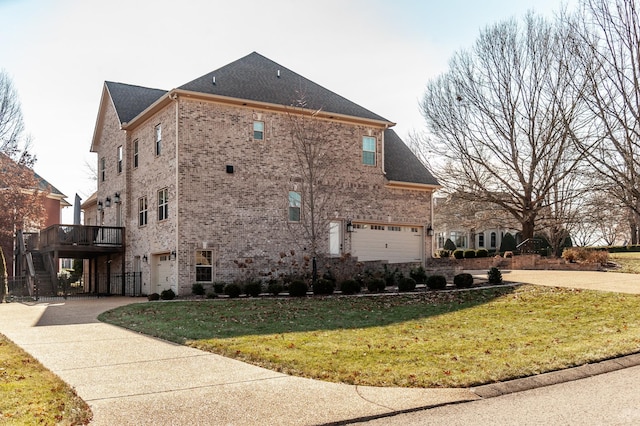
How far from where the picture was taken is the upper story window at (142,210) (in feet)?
83.8

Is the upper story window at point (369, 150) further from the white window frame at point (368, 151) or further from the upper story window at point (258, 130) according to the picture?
the upper story window at point (258, 130)

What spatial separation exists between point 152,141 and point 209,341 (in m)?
15.9

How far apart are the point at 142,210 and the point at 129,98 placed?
6.60 meters

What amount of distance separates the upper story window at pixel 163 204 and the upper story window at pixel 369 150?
8.46m

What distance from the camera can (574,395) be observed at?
713cm

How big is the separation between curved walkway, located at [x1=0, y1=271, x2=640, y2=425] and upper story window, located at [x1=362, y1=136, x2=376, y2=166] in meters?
16.8

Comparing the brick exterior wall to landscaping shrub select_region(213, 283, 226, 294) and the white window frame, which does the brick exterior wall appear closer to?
the white window frame

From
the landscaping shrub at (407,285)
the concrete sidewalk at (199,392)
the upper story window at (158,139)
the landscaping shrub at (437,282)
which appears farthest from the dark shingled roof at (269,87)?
the concrete sidewalk at (199,392)

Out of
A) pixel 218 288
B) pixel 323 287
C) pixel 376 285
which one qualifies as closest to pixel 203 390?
pixel 323 287

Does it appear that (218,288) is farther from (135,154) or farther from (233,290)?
(135,154)

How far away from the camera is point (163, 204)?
2366 centimetres

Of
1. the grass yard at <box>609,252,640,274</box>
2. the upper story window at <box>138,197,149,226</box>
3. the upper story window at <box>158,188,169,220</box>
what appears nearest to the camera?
the grass yard at <box>609,252,640,274</box>

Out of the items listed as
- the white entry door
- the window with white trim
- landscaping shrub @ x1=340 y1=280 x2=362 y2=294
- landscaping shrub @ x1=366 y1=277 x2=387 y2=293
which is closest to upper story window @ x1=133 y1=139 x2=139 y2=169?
the window with white trim

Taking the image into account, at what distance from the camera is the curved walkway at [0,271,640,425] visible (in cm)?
621
